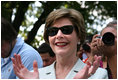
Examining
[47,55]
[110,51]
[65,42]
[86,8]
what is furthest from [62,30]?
[86,8]

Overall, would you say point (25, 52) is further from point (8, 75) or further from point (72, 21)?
point (72, 21)

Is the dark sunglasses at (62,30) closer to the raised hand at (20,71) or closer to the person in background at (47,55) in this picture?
the raised hand at (20,71)

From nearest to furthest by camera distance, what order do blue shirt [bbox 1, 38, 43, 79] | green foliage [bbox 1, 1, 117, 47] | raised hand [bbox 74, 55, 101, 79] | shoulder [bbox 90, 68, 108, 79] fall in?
raised hand [bbox 74, 55, 101, 79] < shoulder [bbox 90, 68, 108, 79] < blue shirt [bbox 1, 38, 43, 79] < green foliage [bbox 1, 1, 117, 47]

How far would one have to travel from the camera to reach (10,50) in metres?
2.62

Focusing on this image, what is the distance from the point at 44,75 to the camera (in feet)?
6.84

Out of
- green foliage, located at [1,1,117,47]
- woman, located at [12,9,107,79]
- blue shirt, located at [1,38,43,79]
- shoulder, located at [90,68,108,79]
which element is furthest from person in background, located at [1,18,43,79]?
green foliage, located at [1,1,117,47]

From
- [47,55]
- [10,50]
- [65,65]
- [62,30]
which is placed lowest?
[47,55]

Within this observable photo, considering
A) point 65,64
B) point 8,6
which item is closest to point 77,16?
point 65,64

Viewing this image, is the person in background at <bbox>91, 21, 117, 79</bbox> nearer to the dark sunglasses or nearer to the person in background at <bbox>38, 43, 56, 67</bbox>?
the dark sunglasses

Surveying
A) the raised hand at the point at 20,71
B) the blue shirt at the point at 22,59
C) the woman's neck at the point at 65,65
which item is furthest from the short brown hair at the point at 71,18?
the blue shirt at the point at 22,59

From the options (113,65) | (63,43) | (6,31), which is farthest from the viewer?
(6,31)

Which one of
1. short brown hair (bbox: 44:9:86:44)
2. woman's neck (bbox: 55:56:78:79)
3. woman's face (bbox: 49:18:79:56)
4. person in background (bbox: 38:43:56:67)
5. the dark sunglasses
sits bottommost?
person in background (bbox: 38:43:56:67)

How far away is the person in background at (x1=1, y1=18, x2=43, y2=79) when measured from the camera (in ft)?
8.18

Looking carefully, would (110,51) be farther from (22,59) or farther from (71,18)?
(22,59)
